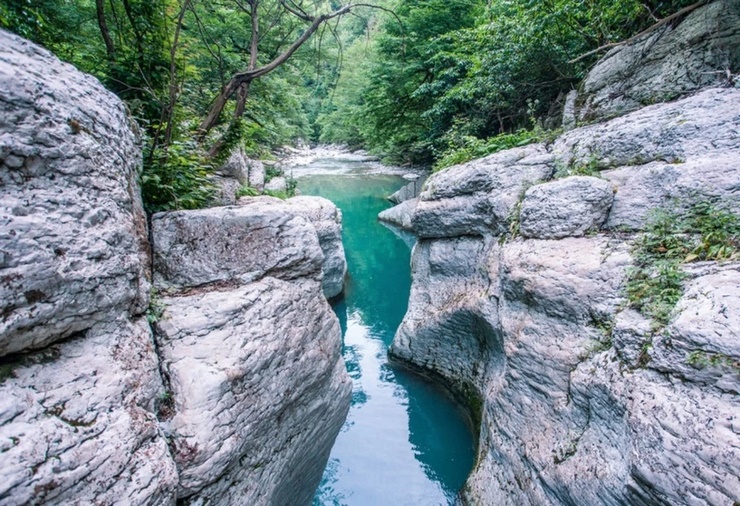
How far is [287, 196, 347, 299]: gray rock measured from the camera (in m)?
9.84

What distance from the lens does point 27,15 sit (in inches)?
120

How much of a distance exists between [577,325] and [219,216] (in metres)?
3.87

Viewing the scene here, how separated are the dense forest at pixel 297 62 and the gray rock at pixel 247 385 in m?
1.28

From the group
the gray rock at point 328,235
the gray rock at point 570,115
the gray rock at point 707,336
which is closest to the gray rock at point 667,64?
the gray rock at point 570,115

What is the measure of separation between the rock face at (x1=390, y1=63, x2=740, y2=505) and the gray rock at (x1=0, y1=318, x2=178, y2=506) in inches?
137

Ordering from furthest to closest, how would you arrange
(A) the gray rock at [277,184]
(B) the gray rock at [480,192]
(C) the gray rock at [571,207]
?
(A) the gray rock at [277,184]
(B) the gray rock at [480,192]
(C) the gray rock at [571,207]

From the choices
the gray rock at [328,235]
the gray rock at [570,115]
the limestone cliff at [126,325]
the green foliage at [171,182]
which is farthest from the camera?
the gray rock at [328,235]

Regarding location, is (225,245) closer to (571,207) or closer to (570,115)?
(571,207)

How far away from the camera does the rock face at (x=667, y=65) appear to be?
4.62 m

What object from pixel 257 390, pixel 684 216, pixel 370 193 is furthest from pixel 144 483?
pixel 370 193

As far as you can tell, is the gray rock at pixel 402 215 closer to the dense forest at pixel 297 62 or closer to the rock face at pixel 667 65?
the dense forest at pixel 297 62

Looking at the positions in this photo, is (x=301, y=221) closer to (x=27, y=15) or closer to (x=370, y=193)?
(x=27, y=15)

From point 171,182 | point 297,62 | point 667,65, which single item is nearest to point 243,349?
point 171,182

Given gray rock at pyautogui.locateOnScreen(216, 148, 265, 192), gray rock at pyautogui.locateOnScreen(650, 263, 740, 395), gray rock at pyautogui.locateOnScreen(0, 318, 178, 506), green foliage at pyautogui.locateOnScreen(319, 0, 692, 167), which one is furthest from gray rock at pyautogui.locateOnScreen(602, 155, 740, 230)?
gray rock at pyautogui.locateOnScreen(216, 148, 265, 192)
